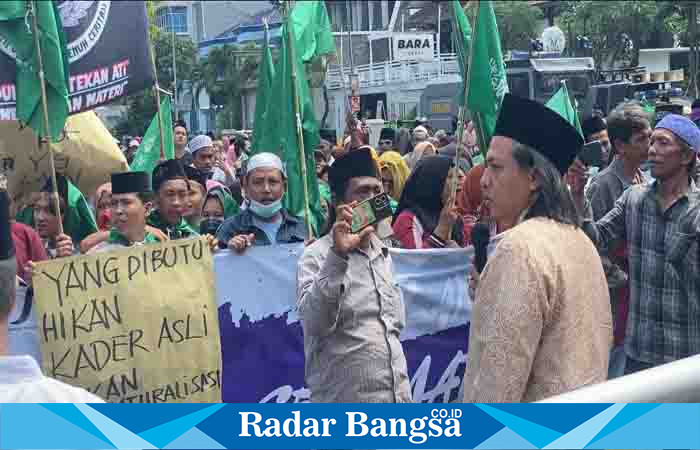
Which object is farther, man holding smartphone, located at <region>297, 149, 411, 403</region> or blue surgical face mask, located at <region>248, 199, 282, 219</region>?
blue surgical face mask, located at <region>248, 199, 282, 219</region>

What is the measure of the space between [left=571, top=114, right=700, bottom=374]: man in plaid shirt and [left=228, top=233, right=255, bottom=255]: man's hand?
1643mm

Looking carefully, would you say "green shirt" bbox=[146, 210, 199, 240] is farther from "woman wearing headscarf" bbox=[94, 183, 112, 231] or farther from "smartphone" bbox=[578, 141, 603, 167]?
"smartphone" bbox=[578, 141, 603, 167]

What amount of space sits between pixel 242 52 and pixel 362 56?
11774 mm

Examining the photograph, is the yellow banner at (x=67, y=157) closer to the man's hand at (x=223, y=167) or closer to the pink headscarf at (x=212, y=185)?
the pink headscarf at (x=212, y=185)

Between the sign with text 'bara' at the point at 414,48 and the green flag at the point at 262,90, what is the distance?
38699 millimetres

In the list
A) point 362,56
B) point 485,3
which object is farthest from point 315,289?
point 362,56

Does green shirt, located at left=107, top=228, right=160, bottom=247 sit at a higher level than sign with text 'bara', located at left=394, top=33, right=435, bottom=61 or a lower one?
lower

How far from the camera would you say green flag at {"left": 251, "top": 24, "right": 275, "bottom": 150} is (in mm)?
7617

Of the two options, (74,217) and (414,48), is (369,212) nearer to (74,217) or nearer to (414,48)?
(74,217)

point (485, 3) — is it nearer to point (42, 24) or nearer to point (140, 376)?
point (42, 24)


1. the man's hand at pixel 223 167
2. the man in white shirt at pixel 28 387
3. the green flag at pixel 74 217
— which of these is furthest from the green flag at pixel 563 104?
the man in white shirt at pixel 28 387

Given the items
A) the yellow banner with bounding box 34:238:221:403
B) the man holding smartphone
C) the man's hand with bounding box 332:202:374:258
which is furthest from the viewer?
the yellow banner with bounding box 34:238:221:403

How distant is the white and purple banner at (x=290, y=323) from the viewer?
19.3 ft

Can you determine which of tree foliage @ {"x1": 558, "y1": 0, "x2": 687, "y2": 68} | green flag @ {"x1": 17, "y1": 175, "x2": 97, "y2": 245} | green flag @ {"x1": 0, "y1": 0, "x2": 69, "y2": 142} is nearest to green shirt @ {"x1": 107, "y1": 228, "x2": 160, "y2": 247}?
green flag @ {"x1": 0, "y1": 0, "x2": 69, "y2": 142}
